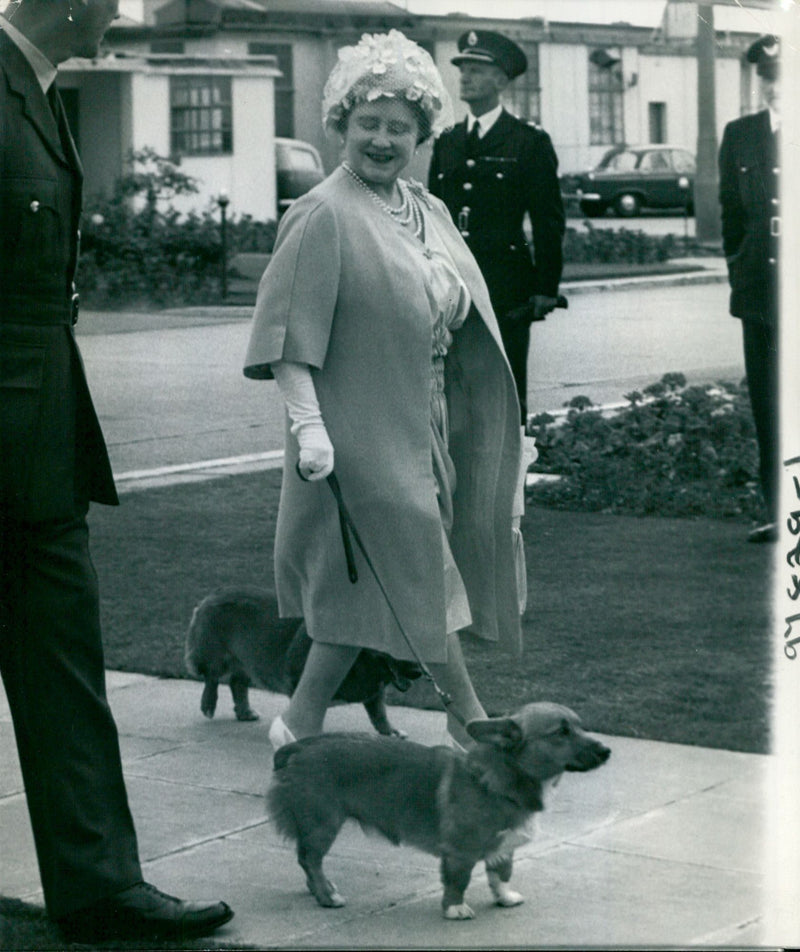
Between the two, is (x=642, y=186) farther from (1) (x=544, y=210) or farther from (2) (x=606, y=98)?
(1) (x=544, y=210)

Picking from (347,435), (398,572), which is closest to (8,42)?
(347,435)

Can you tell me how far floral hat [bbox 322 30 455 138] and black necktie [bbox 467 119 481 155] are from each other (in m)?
4.34

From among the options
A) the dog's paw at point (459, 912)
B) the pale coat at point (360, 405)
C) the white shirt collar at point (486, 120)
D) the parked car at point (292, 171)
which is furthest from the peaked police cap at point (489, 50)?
the parked car at point (292, 171)

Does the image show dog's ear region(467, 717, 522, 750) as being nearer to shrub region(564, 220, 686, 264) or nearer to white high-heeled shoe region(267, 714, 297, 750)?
white high-heeled shoe region(267, 714, 297, 750)

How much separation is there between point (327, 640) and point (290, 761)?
469 millimetres

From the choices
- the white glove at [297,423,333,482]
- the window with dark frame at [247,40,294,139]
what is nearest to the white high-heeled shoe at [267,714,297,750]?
the white glove at [297,423,333,482]

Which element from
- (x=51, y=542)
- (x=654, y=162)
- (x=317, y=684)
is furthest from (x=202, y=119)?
(x=51, y=542)

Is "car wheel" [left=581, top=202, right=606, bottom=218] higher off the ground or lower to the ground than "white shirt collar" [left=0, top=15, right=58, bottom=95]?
higher

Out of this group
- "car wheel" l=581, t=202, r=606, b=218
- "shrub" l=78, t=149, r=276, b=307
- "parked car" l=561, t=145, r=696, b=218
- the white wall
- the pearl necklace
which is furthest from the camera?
"car wheel" l=581, t=202, r=606, b=218

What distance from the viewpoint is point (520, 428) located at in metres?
4.98

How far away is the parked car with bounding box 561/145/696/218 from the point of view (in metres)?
31.8

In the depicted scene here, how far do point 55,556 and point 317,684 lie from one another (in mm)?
995

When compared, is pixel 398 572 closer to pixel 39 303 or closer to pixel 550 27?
pixel 39 303

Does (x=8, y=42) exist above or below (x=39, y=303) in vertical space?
above
